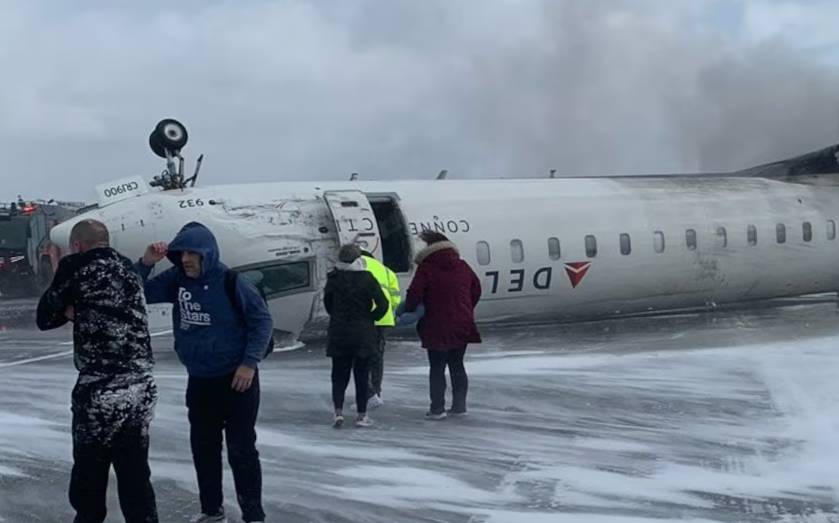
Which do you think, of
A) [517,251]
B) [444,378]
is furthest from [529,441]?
[517,251]

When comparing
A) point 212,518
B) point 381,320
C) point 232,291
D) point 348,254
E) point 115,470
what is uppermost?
point 348,254

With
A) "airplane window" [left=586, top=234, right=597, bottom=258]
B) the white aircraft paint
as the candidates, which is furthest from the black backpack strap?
"airplane window" [left=586, top=234, right=597, bottom=258]

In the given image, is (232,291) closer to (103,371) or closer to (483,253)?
(103,371)

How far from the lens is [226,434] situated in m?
5.79

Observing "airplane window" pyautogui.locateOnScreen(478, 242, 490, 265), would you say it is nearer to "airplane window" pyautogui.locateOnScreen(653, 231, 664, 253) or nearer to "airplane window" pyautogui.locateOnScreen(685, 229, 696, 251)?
"airplane window" pyautogui.locateOnScreen(653, 231, 664, 253)

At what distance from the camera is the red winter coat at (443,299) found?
880 cm

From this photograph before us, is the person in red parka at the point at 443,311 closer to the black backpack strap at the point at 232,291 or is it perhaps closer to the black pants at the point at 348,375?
the black pants at the point at 348,375

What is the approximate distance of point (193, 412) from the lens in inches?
229

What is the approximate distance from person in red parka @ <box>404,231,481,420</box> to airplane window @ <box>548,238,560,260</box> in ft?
21.6

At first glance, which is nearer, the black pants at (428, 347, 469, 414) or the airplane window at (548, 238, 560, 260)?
the black pants at (428, 347, 469, 414)

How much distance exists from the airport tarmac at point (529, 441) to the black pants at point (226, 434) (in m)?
0.43

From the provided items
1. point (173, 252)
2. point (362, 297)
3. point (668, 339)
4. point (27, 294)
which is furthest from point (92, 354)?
point (27, 294)

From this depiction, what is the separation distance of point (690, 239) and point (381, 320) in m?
9.16

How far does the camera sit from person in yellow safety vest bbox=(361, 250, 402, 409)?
362 inches
